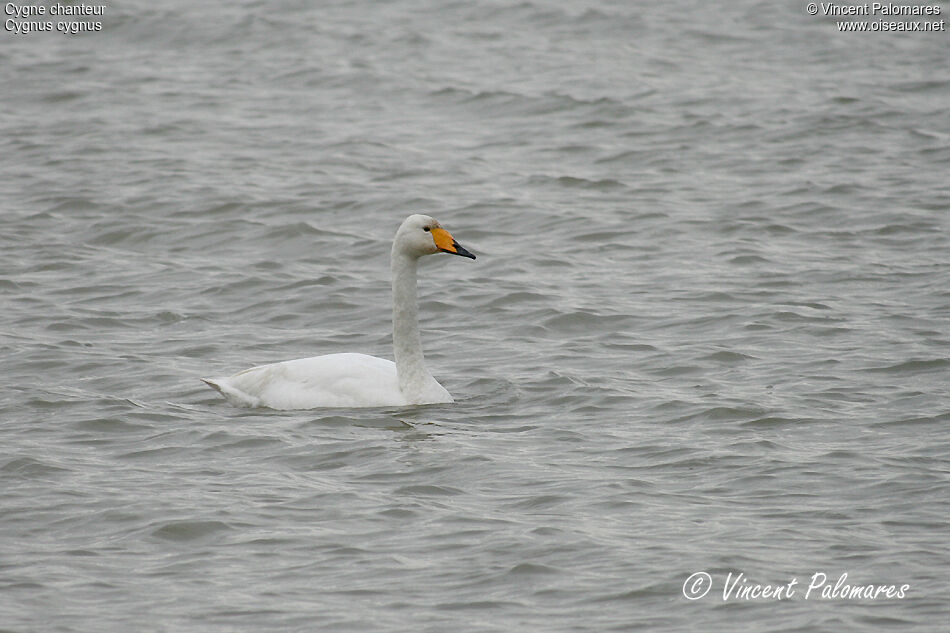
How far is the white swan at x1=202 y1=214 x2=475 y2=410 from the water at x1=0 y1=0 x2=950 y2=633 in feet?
0.46

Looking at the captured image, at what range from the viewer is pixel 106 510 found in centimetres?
726

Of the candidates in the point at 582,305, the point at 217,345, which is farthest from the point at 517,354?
the point at 217,345

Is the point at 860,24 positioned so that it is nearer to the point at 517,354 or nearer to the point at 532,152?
the point at 532,152

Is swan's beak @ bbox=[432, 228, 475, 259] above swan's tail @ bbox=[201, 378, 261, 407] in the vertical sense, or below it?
above

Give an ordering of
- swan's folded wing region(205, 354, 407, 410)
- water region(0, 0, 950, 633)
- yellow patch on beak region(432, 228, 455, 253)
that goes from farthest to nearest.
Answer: yellow patch on beak region(432, 228, 455, 253) → swan's folded wing region(205, 354, 407, 410) → water region(0, 0, 950, 633)

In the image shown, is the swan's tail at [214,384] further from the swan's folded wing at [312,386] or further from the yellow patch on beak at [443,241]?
the yellow patch on beak at [443,241]

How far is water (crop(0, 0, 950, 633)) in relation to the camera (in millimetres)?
6613

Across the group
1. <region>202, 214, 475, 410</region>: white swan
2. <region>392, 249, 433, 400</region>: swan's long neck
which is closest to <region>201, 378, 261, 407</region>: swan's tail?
<region>202, 214, 475, 410</region>: white swan

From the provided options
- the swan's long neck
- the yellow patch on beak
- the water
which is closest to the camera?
the water

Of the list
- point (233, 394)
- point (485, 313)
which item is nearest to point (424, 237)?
point (233, 394)

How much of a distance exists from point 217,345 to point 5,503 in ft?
10.5

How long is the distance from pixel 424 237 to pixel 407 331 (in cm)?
60

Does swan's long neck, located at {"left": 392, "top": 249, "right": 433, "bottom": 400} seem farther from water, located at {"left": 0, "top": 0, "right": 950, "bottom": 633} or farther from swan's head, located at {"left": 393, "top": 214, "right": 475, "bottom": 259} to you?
water, located at {"left": 0, "top": 0, "right": 950, "bottom": 633}

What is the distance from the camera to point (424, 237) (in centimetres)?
933
